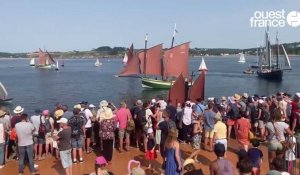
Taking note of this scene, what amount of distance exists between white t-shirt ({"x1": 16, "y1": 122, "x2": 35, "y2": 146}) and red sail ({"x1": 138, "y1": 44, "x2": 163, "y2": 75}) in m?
44.0

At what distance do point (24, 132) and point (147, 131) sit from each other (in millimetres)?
3285

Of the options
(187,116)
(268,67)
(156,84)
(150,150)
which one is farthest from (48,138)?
(268,67)

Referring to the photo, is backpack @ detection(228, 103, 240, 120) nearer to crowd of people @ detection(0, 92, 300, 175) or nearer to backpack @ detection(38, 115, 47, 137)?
crowd of people @ detection(0, 92, 300, 175)

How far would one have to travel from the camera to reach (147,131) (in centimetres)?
1073

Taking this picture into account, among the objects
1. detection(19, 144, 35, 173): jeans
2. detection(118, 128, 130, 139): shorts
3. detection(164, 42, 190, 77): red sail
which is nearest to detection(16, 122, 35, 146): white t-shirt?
detection(19, 144, 35, 173): jeans

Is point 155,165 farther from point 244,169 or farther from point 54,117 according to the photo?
point 244,169

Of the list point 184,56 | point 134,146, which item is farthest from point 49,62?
point 134,146

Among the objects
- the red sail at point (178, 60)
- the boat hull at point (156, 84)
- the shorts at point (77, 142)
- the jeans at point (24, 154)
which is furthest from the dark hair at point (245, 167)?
the boat hull at point (156, 84)

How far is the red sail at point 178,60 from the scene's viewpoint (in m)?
45.9

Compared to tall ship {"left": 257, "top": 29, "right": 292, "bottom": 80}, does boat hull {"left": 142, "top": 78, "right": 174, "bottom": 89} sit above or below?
below

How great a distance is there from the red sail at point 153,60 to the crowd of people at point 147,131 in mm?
39924

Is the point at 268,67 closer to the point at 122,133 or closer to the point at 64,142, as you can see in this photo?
the point at 122,133

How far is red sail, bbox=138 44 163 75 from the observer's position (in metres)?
53.2

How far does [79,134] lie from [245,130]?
4310 mm
